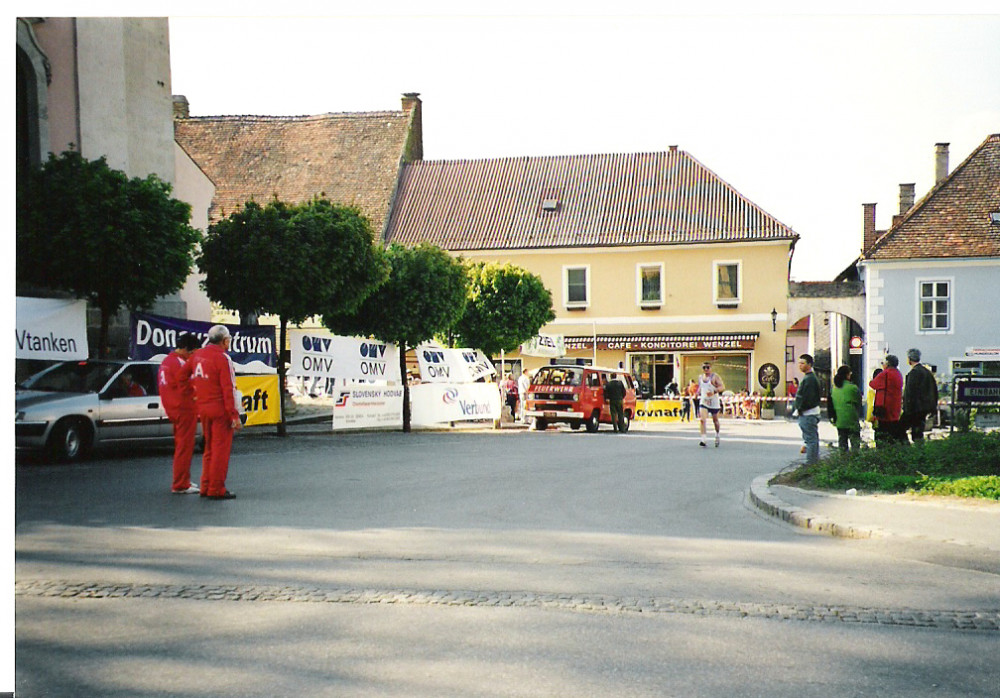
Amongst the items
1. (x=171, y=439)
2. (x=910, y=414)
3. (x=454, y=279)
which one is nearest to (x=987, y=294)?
(x=910, y=414)

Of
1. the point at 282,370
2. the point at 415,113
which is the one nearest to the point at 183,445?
the point at 415,113

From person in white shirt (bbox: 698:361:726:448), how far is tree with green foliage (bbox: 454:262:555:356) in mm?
7123

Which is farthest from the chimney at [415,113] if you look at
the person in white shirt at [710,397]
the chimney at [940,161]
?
the person in white shirt at [710,397]

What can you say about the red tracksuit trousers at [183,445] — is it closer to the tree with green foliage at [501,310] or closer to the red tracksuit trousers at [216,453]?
the red tracksuit trousers at [216,453]

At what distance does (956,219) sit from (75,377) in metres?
8.69

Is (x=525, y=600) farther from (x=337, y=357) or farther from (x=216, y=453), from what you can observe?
(x=337, y=357)

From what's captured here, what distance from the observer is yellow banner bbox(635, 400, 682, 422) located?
2816cm

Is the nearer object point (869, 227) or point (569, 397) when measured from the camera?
point (869, 227)

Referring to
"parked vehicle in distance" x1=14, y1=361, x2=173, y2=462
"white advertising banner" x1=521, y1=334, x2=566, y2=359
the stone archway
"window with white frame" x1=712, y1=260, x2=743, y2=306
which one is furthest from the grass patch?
"white advertising banner" x1=521, y1=334, x2=566, y2=359

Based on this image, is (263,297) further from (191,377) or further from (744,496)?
(744,496)

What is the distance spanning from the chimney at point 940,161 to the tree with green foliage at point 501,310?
1754 centimetres

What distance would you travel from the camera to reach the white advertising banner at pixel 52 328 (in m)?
9.15

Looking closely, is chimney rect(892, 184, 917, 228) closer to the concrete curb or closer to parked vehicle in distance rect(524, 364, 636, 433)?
the concrete curb

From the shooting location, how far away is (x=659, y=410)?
2875 centimetres
